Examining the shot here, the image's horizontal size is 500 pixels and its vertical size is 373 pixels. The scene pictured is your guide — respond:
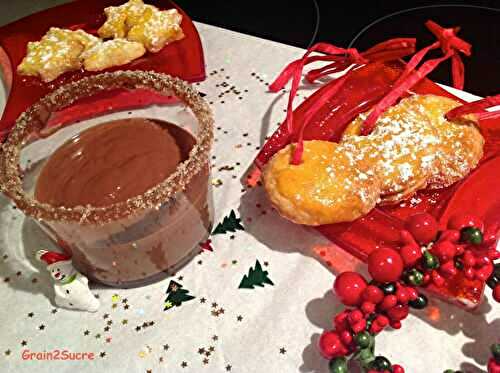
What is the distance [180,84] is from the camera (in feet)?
2.43

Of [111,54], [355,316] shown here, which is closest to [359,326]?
[355,316]

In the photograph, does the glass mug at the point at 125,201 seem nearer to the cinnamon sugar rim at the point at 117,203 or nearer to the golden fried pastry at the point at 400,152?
the cinnamon sugar rim at the point at 117,203

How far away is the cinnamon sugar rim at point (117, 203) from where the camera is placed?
0.59m

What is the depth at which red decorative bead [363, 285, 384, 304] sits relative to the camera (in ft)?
1.88

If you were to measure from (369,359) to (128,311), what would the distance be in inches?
12.3

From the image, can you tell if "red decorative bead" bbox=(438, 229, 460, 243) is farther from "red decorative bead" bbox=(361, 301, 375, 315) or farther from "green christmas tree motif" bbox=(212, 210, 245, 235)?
"green christmas tree motif" bbox=(212, 210, 245, 235)

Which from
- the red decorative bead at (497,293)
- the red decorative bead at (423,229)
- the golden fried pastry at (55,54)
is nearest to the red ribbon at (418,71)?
the red decorative bead at (423,229)

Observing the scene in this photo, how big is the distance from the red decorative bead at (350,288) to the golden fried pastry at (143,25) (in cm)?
59

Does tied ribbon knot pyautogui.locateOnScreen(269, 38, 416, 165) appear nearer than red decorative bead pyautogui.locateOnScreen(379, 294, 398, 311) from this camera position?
No

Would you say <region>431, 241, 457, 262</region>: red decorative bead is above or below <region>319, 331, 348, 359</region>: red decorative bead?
above

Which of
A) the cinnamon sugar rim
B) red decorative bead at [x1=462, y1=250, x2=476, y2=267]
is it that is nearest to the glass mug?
the cinnamon sugar rim

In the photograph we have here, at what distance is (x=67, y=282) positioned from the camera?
0.67m

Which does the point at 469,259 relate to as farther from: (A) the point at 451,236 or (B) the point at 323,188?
(B) the point at 323,188

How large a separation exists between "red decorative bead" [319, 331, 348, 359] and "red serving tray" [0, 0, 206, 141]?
1.37 ft
